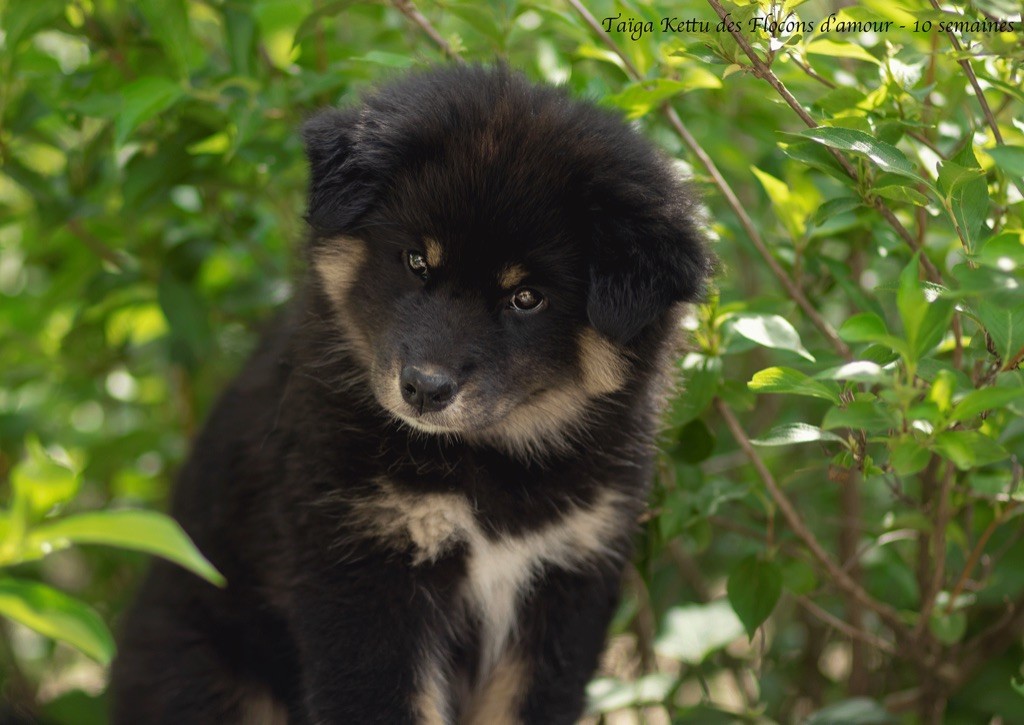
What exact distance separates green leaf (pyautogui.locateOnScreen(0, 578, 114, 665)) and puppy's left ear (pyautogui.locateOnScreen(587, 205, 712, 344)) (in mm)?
1418

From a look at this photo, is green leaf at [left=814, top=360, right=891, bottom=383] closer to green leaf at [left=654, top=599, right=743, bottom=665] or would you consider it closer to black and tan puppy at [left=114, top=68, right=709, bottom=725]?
black and tan puppy at [left=114, top=68, right=709, bottom=725]

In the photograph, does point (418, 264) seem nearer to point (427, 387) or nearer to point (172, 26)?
point (427, 387)

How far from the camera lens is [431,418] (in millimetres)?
2758

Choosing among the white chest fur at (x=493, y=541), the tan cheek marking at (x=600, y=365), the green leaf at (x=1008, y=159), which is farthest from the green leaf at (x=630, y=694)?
the green leaf at (x=1008, y=159)

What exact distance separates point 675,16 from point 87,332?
2.52 m

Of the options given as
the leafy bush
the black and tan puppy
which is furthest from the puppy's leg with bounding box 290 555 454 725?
the leafy bush

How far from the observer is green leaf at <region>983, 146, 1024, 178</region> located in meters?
2.15

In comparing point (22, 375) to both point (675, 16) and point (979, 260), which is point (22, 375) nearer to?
point (675, 16)

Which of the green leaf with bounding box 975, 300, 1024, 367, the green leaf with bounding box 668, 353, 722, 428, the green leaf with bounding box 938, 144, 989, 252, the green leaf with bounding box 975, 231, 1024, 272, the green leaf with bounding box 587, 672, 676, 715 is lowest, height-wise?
the green leaf with bounding box 587, 672, 676, 715

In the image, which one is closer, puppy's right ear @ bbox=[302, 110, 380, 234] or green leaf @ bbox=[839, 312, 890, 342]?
green leaf @ bbox=[839, 312, 890, 342]

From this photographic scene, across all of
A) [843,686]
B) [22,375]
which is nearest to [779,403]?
[843,686]

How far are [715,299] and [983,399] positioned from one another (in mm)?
1096

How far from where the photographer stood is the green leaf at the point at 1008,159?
7.06 ft

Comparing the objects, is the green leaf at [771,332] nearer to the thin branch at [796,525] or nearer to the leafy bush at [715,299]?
the leafy bush at [715,299]
